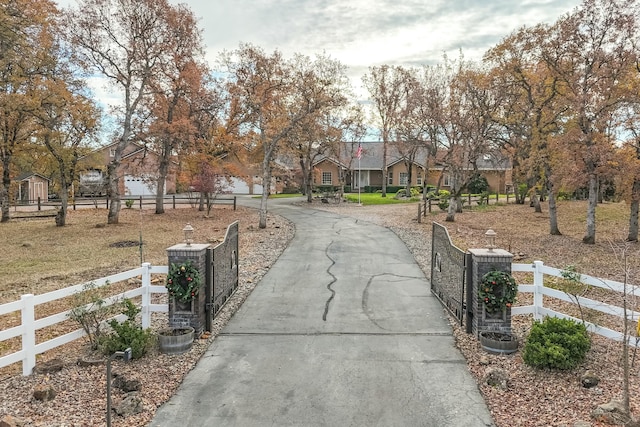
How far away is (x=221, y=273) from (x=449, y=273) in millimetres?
4429

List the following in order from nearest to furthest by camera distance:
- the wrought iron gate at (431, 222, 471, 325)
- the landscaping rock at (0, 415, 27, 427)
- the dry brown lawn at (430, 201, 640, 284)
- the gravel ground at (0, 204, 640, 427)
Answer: the landscaping rock at (0, 415, 27, 427)
the gravel ground at (0, 204, 640, 427)
the wrought iron gate at (431, 222, 471, 325)
the dry brown lawn at (430, 201, 640, 284)

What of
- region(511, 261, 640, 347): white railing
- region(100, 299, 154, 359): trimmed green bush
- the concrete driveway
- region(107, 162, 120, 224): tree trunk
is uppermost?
region(107, 162, 120, 224): tree trunk

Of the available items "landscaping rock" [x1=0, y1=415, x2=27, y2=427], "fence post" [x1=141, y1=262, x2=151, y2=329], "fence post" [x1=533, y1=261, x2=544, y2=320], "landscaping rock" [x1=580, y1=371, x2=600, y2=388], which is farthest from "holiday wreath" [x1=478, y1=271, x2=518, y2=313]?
"landscaping rock" [x1=0, y1=415, x2=27, y2=427]

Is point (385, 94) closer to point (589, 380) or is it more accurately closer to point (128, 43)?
point (128, 43)

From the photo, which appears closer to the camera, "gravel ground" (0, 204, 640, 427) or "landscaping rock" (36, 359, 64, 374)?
"gravel ground" (0, 204, 640, 427)

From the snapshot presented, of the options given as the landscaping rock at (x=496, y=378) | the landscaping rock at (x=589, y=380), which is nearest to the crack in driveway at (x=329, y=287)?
the landscaping rock at (x=496, y=378)

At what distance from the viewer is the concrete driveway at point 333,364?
4977 mm

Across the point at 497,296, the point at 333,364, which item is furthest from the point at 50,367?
the point at 497,296

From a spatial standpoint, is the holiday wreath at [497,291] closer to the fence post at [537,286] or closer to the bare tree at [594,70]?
the fence post at [537,286]

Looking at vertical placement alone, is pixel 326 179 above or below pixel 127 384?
above

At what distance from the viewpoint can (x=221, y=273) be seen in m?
8.52

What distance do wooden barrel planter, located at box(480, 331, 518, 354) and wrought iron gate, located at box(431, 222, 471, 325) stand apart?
26.6 inches

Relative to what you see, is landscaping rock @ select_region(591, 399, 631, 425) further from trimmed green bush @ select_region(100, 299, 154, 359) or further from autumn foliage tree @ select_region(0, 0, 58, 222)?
autumn foliage tree @ select_region(0, 0, 58, 222)

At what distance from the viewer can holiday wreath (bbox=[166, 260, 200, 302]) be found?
6.88 metres
